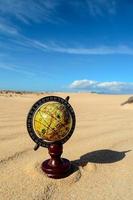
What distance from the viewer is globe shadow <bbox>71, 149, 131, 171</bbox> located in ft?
13.2

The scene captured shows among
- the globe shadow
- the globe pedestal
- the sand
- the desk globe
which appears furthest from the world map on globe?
the globe shadow

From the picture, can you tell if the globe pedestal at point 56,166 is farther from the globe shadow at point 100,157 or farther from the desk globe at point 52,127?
the globe shadow at point 100,157

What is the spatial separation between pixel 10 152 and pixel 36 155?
1.24ft

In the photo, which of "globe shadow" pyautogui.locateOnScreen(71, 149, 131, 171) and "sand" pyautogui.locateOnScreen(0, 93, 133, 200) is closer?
"sand" pyautogui.locateOnScreen(0, 93, 133, 200)

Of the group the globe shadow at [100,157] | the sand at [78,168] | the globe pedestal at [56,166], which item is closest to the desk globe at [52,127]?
the globe pedestal at [56,166]

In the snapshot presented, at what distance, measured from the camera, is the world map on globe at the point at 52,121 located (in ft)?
10.8

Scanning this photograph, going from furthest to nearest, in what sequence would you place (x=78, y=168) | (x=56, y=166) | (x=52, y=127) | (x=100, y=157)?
1. (x=100, y=157)
2. (x=78, y=168)
3. (x=56, y=166)
4. (x=52, y=127)

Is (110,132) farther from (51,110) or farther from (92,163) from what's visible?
(51,110)

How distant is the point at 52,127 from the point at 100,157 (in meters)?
1.29

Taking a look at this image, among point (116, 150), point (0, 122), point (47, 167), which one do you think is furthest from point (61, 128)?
point (0, 122)

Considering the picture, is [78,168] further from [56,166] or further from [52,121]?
[52,121]

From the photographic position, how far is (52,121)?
129 inches

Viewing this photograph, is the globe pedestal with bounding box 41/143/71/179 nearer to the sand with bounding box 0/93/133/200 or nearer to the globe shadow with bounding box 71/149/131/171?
the sand with bounding box 0/93/133/200

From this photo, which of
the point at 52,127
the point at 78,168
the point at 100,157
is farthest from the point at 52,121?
the point at 100,157
